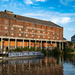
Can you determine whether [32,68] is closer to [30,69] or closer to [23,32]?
[30,69]

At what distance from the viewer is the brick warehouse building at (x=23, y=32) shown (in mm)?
47319

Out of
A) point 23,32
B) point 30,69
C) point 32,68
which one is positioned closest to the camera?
point 30,69

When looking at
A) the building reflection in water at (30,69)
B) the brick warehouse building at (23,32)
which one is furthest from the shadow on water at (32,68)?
the brick warehouse building at (23,32)

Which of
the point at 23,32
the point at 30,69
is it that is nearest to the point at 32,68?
the point at 30,69

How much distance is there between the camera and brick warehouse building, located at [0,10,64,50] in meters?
47.3

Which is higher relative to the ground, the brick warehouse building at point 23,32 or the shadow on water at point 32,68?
the brick warehouse building at point 23,32

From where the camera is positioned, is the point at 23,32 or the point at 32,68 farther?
the point at 23,32

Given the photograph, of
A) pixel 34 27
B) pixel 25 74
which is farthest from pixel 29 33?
pixel 25 74

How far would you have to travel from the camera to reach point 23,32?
52.2 meters

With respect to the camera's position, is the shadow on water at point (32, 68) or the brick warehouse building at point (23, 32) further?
the brick warehouse building at point (23, 32)

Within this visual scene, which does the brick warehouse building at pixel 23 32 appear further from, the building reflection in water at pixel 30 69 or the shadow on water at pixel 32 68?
the building reflection in water at pixel 30 69

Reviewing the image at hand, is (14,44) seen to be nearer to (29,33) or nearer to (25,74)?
(29,33)

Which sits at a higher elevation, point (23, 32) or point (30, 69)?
point (23, 32)

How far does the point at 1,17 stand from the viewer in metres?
46.5
